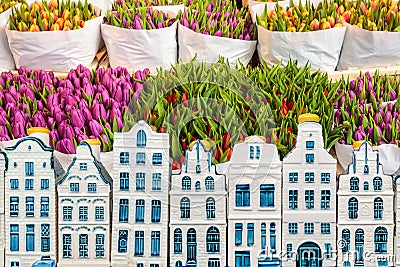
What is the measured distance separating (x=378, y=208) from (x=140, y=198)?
597 millimetres

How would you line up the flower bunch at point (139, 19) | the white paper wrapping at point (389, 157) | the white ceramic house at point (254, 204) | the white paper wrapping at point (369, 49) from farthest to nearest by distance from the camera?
the flower bunch at point (139, 19) → the white paper wrapping at point (369, 49) → the white paper wrapping at point (389, 157) → the white ceramic house at point (254, 204)

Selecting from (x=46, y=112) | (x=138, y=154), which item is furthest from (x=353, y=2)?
(x=138, y=154)

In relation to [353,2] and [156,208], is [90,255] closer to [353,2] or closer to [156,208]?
[156,208]

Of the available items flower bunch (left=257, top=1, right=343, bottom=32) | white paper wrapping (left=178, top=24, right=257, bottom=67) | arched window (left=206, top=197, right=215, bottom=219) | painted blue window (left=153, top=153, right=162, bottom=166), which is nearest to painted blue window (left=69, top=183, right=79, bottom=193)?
painted blue window (left=153, top=153, right=162, bottom=166)

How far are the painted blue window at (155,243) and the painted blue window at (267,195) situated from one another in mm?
274

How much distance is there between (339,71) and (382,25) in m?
0.26

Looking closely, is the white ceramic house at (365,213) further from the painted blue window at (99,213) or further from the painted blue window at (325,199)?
the painted blue window at (99,213)

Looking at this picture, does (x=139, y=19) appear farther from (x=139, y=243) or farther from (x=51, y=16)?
(x=139, y=243)

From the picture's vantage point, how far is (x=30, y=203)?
207 cm

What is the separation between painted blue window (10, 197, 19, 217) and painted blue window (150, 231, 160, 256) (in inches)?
13.7

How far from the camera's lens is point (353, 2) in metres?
3.76

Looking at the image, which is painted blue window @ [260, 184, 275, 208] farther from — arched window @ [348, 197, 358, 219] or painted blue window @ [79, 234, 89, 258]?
painted blue window @ [79, 234, 89, 258]

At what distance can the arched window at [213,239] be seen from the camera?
2064 mm

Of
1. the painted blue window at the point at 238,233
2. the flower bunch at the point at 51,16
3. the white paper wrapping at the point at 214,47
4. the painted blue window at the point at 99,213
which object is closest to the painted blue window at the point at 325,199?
the painted blue window at the point at 238,233
